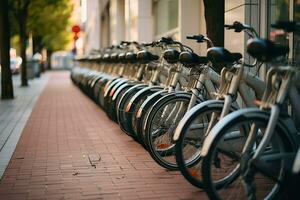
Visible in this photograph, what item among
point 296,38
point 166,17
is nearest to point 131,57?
point 296,38

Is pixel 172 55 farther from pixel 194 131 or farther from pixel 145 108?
pixel 194 131

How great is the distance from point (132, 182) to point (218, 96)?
1246mm

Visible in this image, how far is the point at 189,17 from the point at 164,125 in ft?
17.8

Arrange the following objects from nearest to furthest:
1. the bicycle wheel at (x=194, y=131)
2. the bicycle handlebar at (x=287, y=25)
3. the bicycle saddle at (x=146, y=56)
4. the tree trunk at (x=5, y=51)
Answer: the bicycle handlebar at (x=287, y=25), the bicycle wheel at (x=194, y=131), the bicycle saddle at (x=146, y=56), the tree trunk at (x=5, y=51)

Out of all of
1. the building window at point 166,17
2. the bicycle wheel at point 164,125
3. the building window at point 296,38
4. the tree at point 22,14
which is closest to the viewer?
the bicycle wheel at point 164,125

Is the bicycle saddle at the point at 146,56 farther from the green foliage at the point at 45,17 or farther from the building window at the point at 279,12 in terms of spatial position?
the green foliage at the point at 45,17

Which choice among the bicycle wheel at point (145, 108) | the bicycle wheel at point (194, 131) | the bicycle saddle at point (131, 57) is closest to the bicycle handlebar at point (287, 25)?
the bicycle wheel at point (194, 131)

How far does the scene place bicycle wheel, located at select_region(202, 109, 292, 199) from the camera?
156 inches

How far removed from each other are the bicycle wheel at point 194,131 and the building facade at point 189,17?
7.58 feet

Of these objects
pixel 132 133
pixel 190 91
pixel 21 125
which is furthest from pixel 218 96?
pixel 21 125

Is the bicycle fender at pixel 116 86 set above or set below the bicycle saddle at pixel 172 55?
below

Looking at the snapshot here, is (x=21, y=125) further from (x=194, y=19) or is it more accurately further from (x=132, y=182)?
(x=132, y=182)

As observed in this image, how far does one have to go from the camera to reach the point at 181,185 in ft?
17.0

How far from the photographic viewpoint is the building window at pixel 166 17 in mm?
13422
